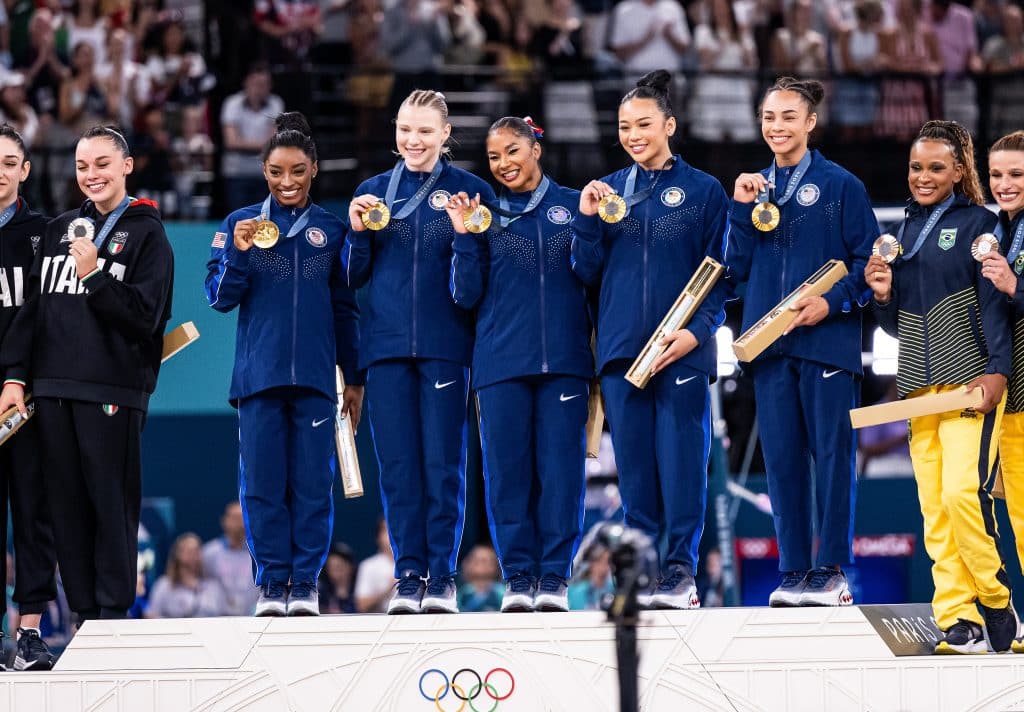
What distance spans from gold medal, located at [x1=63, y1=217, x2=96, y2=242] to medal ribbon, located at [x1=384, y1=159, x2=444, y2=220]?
1.24 metres

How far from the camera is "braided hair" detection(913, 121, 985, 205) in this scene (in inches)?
260

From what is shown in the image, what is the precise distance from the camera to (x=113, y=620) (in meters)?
6.59

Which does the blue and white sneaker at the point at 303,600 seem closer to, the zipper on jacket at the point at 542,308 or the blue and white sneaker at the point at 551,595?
the blue and white sneaker at the point at 551,595

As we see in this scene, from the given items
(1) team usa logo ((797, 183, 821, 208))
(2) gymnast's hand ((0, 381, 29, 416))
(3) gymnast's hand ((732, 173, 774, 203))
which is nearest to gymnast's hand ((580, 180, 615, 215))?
(3) gymnast's hand ((732, 173, 774, 203))

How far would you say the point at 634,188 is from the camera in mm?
6859

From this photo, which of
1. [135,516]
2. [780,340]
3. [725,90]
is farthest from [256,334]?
[725,90]

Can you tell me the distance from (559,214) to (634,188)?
33 cm

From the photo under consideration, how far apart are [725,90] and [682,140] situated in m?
0.80

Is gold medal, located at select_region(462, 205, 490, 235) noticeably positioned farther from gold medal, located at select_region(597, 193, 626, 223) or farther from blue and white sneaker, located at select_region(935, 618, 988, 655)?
blue and white sneaker, located at select_region(935, 618, 988, 655)

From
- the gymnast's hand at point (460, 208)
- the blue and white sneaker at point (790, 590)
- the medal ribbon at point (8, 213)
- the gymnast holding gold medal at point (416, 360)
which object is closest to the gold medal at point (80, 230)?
the medal ribbon at point (8, 213)

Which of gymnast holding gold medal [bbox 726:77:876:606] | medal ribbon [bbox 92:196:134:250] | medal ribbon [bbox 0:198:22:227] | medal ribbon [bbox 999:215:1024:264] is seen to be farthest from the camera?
medal ribbon [bbox 0:198:22:227]

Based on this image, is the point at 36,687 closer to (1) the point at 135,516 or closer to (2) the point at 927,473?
(1) the point at 135,516

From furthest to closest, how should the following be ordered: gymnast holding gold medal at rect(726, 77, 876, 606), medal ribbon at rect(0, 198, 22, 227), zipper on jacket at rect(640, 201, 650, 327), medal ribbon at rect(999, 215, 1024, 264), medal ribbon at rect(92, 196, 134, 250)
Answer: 1. medal ribbon at rect(0, 198, 22, 227)
2. medal ribbon at rect(92, 196, 134, 250)
3. zipper on jacket at rect(640, 201, 650, 327)
4. gymnast holding gold medal at rect(726, 77, 876, 606)
5. medal ribbon at rect(999, 215, 1024, 264)

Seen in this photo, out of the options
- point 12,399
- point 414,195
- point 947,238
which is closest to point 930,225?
point 947,238
